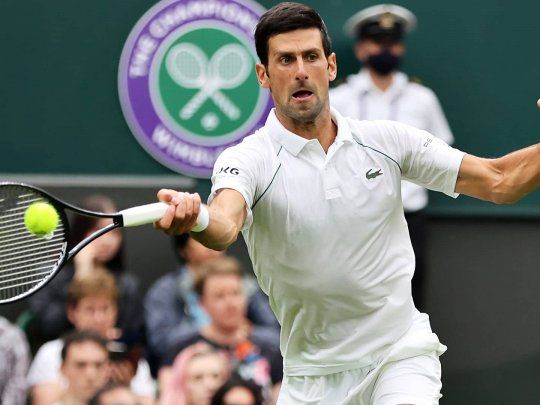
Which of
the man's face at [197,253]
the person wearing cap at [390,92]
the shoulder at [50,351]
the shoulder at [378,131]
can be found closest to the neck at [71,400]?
the shoulder at [50,351]

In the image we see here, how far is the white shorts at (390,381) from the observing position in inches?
192

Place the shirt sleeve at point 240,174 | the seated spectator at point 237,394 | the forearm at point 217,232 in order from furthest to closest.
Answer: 1. the seated spectator at point 237,394
2. the shirt sleeve at point 240,174
3. the forearm at point 217,232

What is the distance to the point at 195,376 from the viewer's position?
7305 millimetres

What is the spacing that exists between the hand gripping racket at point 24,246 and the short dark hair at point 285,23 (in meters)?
0.88

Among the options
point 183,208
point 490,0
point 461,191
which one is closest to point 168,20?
point 490,0

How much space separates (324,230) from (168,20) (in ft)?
12.4

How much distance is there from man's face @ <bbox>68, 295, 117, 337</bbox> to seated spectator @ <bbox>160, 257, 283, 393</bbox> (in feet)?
1.26

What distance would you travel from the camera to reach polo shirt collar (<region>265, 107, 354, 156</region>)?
5.01m

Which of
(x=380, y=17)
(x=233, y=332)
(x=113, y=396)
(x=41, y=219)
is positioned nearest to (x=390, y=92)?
(x=380, y=17)

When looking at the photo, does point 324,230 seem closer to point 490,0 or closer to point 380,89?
point 380,89

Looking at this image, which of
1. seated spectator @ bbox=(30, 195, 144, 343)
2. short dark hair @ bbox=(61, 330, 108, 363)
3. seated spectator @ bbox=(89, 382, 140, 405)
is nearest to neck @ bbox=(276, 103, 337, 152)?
seated spectator @ bbox=(89, 382, 140, 405)

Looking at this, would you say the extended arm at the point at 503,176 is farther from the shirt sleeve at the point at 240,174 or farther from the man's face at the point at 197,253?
the man's face at the point at 197,253

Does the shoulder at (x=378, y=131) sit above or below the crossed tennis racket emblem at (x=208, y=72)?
above

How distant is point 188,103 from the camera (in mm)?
8508
